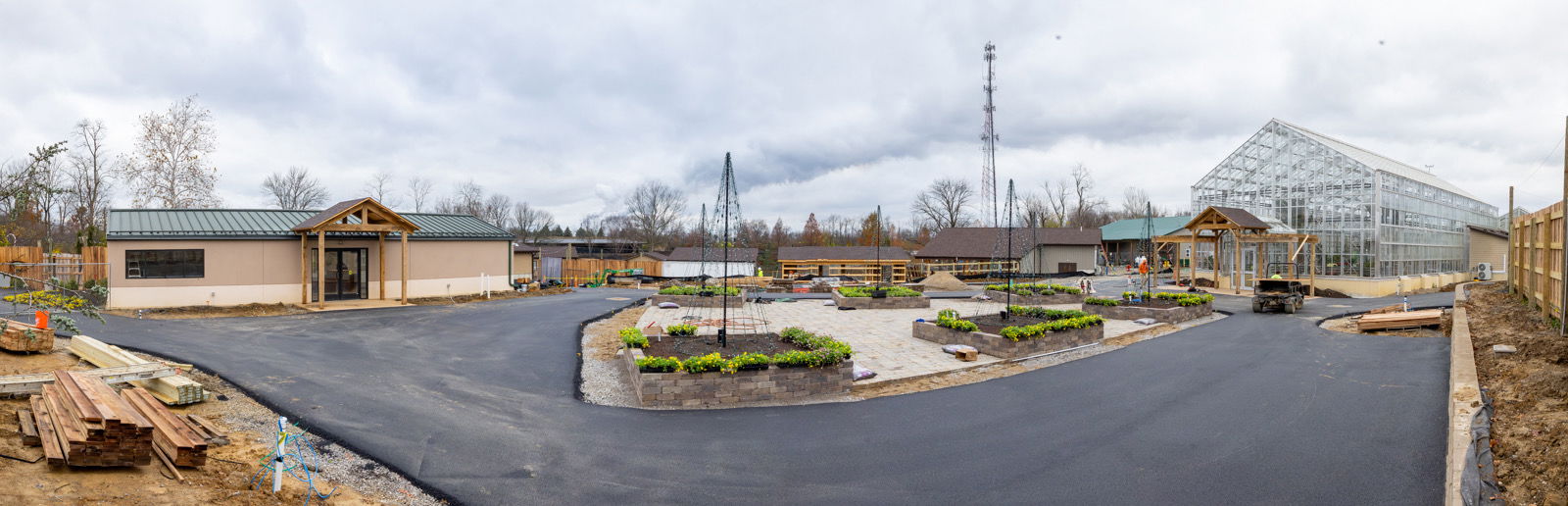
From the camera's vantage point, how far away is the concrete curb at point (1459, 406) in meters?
5.51

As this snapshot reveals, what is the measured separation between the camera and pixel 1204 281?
34.0m

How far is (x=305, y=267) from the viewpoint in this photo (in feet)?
69.3

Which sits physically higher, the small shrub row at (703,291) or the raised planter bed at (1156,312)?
the small shrub row at (703,291)

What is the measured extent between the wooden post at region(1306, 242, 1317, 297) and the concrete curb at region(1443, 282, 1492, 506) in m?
16.8

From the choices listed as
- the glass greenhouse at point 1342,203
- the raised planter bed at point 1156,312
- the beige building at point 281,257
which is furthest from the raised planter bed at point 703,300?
the glass greenhouse at point 1342,203

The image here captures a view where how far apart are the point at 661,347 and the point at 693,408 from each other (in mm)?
3422

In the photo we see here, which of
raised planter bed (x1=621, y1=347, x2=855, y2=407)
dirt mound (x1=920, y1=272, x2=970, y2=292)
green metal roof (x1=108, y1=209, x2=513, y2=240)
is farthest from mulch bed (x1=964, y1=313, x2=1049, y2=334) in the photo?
green metal roof (x1=108, y1=209, x2=513, y2=240)

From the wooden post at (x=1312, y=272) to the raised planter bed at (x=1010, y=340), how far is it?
18635mm

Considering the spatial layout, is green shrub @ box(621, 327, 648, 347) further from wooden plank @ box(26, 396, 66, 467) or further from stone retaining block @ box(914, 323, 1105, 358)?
wooden plank @ box(26, 396, 66, 467)

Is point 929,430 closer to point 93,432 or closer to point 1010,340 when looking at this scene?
point 1010,340

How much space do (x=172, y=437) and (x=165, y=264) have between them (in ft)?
63.0

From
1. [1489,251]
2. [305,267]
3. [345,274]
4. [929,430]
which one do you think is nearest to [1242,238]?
[1489,251]

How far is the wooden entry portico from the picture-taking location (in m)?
20.7

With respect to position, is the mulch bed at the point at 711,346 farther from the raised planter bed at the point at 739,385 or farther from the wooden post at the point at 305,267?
the wooden post at the point at 305,267
